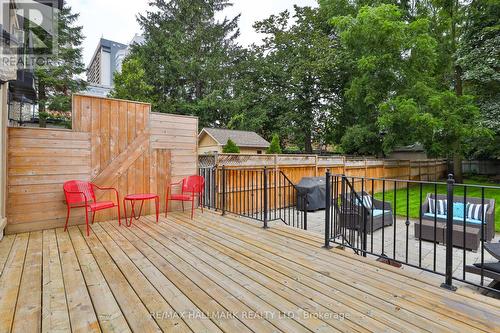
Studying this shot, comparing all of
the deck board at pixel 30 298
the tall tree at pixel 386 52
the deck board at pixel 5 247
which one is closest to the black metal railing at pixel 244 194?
the deck board at pixel 30 298

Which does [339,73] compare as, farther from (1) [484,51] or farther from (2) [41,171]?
(2) [41,171]

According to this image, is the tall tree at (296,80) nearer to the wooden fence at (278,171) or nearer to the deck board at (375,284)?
the wooden fence at (278,171)

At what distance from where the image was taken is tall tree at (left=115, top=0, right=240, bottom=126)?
1828 centimetres

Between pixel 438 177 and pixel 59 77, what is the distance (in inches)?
932

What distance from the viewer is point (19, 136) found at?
12.1 feet

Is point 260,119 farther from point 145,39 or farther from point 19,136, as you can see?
point 19,136

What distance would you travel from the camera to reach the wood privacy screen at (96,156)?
12.1 feet

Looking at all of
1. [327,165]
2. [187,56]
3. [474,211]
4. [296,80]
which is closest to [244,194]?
[474,211]

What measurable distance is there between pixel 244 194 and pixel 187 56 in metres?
16.6

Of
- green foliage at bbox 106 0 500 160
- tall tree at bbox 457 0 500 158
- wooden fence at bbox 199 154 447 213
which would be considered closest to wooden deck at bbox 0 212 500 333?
wooden fence at bbox 199 154 447 213

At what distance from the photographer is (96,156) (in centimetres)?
430

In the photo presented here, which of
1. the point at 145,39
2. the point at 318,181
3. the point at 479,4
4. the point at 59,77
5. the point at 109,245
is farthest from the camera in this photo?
the point at 145,39

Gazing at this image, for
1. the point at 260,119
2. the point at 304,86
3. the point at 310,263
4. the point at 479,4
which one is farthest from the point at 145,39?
the point at 310,263

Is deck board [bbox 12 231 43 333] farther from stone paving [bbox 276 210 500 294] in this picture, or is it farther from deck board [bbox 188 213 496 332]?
stone paving [bbox 276 210 500 294]
